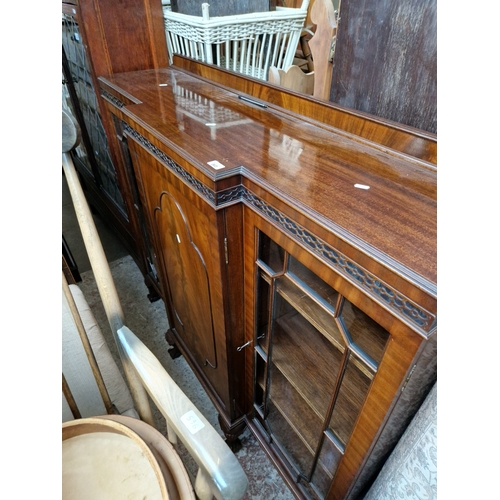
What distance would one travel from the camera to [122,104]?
93 centimetres

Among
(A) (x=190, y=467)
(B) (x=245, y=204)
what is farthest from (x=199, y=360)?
(B) (x=245, y=204)

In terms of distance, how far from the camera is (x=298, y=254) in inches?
19.7

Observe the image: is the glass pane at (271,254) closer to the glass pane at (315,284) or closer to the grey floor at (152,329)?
the glass pane at (315,284)

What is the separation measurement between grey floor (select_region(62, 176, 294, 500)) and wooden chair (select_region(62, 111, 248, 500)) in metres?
0.45

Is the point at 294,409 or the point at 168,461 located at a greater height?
the point at 168,461

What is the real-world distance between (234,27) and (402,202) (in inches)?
35.0

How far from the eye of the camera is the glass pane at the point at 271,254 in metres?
0.57

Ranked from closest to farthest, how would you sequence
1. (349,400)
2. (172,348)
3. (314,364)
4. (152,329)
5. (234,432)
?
(349,400) → (314,364) → (234,432) → (172,348) → (152,329)

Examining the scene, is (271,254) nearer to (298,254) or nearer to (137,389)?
(298,254)

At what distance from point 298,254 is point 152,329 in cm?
111

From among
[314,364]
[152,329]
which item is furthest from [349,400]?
[152,329]

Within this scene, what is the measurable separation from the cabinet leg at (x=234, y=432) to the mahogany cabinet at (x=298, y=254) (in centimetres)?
3
